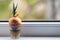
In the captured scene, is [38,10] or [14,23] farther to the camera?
Result: [38,10]

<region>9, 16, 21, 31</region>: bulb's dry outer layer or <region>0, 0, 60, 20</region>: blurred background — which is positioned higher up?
<region>0, 0, 60, 20</region>: blurred background

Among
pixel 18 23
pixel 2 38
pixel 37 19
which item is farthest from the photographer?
pixel 37 19

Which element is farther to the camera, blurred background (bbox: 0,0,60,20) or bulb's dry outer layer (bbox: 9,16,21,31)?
blurred background (bbox: 0,0,60,20)

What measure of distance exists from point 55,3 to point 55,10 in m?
0.05

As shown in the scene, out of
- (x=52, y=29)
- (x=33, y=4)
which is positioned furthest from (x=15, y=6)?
(x=52, y=29)

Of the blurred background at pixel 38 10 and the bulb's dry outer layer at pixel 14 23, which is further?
the blurred background at pixel 38 10

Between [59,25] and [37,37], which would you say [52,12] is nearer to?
[59,25]

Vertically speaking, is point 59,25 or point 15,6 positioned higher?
point 15,6

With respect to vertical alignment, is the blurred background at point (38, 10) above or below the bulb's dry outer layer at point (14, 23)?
above

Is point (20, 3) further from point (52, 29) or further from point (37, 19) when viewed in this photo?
point (52, 29)

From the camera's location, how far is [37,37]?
1120 millimetres

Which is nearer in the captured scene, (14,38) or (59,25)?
(14,38)

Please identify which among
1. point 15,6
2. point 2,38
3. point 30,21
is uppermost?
point 15,6

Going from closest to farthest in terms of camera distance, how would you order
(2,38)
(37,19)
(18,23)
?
(18,23) < (2,38) < (37,19)
